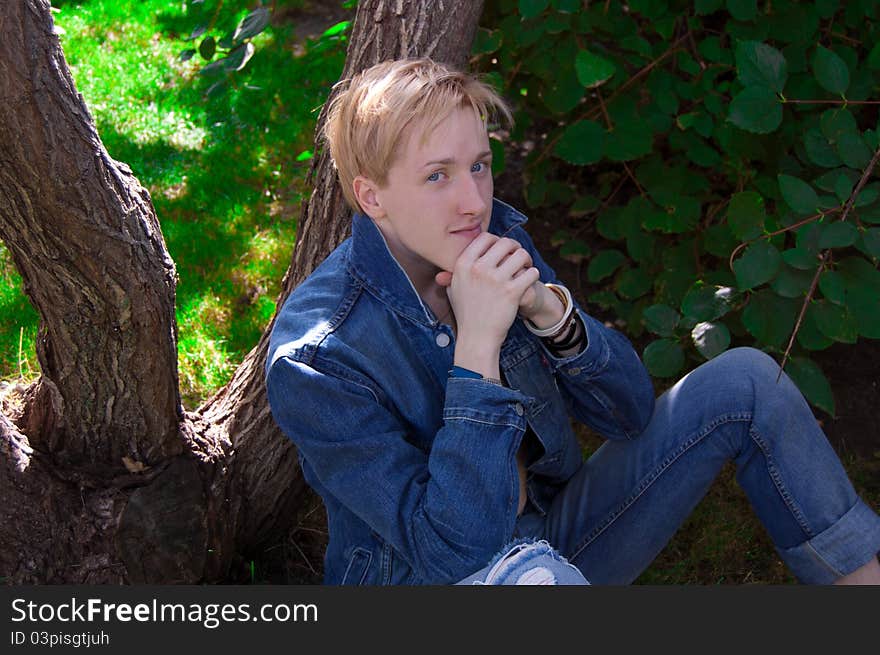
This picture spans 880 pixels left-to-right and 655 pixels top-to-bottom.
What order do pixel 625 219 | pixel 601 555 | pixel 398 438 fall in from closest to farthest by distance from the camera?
pixel 398 438, pixel 601 555, pixel 625 219

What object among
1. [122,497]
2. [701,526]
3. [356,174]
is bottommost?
[701,526]

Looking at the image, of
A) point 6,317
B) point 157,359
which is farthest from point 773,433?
point 6,317

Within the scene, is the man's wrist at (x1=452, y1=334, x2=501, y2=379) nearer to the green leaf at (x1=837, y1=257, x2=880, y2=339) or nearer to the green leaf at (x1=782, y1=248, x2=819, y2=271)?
the green leaf at (x1=782, y1=248, x2=819, y2=271)

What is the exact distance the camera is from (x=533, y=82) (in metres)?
3.15

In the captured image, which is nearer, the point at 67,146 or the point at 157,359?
the point at 67,146

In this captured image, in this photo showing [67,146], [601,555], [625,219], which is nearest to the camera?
[67,146]

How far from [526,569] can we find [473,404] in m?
0.28

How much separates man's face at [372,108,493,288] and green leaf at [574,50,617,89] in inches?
28.5

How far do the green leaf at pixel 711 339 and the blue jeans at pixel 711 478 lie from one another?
112 millimetres

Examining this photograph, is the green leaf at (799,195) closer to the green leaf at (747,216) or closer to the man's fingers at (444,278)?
the green leaf at (747,216)

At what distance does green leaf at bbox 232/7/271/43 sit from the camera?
97.0 inches

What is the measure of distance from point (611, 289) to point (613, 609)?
66.4 inches

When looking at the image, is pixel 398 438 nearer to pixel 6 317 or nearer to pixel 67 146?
pixel 67 146

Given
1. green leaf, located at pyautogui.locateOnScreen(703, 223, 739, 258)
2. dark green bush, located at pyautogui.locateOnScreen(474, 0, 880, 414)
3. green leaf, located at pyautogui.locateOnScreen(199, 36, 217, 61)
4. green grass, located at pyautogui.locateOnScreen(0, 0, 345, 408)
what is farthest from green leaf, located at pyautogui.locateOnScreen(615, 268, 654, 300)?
green leaf, located at pyautogui.locateOnScreen(199, 36, 217, 61)
